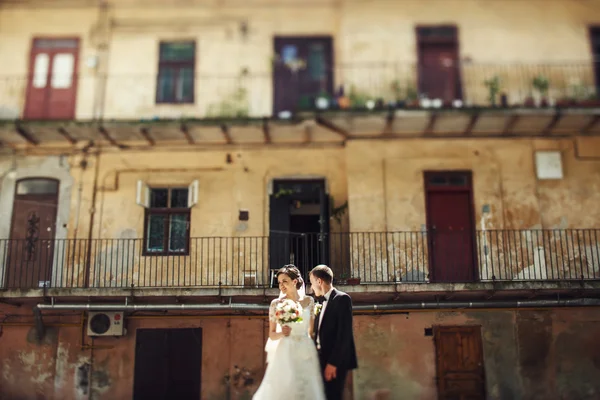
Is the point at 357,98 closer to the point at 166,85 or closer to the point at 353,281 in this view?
the point at 353,281

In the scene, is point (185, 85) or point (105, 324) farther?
point (185, 85)

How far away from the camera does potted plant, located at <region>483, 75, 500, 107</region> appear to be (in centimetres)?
1424

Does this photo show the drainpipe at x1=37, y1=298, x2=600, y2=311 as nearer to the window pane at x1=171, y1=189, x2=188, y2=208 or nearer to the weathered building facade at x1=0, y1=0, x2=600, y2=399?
the weathered building facade at x1=0, y1=0, x2=600, y2=399

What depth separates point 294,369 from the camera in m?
6.55

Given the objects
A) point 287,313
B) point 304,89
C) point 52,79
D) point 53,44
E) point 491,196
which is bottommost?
point 287,313

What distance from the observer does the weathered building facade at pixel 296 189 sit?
1328 cm

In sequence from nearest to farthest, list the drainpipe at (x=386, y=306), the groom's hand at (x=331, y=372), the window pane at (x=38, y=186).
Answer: the groom's hand at (x=331, y=372) → the drainpipe at (x=386, y=306) → the window pane at (x=38, y=186)

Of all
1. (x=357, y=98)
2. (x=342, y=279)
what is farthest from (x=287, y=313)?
(x=357, y=98)

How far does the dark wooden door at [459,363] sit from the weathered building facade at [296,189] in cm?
5

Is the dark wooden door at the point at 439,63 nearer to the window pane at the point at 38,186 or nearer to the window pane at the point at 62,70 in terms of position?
the window pane at the point at 62,70

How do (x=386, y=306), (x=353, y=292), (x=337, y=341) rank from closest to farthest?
1. (x=337, y=341)
2. (x=353, y=292)
3. (x=386, y=306)

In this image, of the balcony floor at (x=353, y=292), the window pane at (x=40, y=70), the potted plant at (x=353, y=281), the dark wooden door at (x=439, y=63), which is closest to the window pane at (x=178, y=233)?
the balcony floor at (x=353, y=292)

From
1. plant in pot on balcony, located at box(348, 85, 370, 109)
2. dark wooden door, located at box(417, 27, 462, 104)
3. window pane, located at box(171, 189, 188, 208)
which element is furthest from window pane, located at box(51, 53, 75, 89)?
dark wooden door, located at box(417, 27, 462, 104)

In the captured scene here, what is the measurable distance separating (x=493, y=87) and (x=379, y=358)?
6509mm
